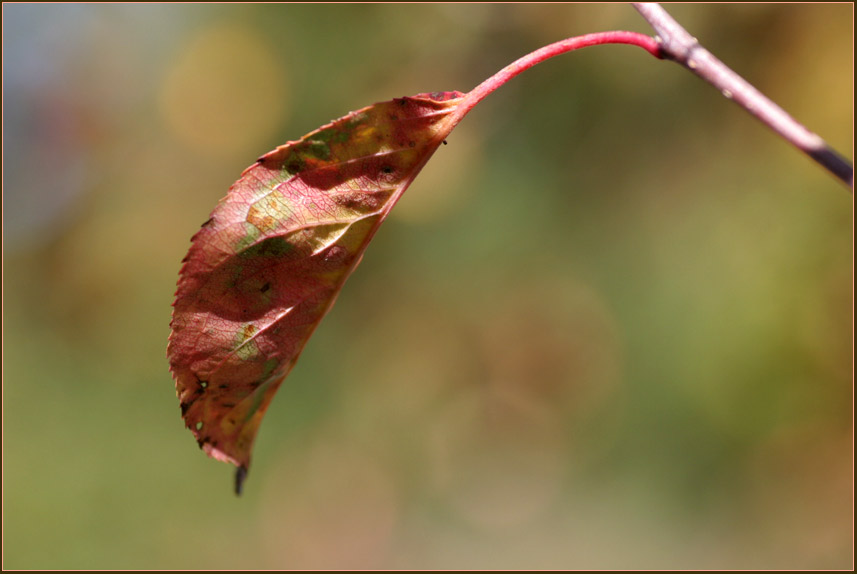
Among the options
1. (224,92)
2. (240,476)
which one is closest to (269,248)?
(240,476)

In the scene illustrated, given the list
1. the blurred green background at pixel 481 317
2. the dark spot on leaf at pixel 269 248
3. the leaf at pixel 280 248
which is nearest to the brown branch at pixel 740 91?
the leaf at pixel 280 248

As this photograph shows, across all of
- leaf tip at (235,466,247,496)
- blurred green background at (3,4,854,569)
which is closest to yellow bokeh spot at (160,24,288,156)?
blurred green background at (3,4,854,569)

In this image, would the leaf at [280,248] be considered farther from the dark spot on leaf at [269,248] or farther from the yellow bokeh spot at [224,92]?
the yellow bokeh spot at [224,92]

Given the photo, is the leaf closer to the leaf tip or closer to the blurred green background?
the leaf tip

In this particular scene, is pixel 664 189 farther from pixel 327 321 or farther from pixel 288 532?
pixel 288 532

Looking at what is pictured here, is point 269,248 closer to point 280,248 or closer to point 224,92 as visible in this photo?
point 280,248
